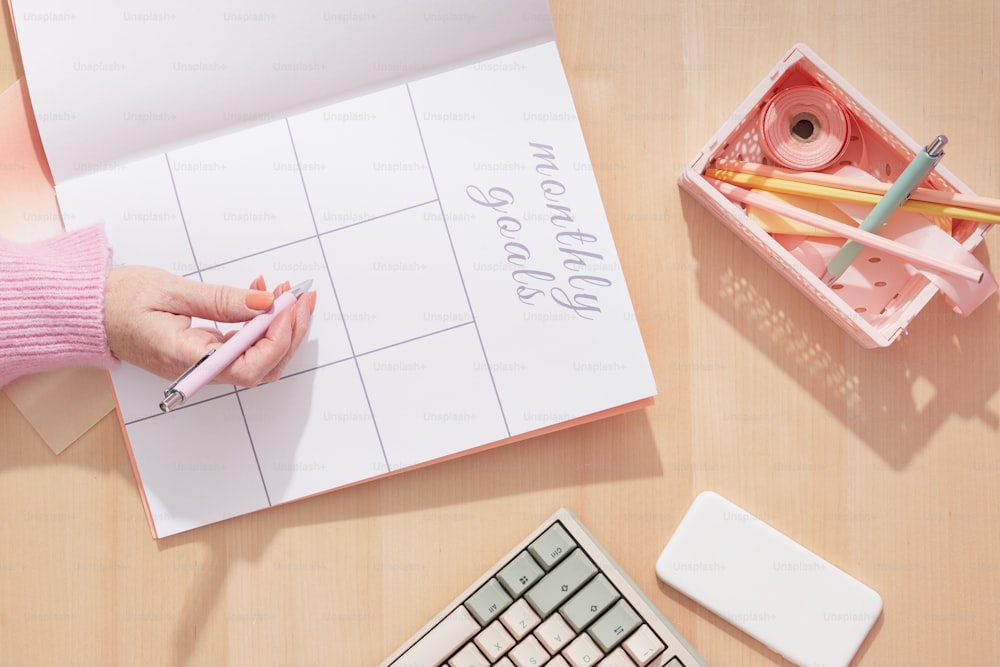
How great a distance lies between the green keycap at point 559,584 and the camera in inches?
23.8

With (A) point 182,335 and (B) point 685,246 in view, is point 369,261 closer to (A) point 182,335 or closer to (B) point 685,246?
(A) point 182,335

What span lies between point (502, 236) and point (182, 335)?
27 centimetres

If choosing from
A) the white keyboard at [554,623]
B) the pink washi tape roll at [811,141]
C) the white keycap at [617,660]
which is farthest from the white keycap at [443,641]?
the pink washi tape roll at [811,141]

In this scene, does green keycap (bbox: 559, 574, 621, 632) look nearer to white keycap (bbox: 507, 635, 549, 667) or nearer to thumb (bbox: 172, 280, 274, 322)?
white keycap (bbox: 507, 635, 549, 667)

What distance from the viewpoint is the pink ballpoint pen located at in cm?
53

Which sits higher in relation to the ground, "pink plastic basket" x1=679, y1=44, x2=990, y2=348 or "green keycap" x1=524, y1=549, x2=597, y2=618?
"pink plastic basket" x1=679, y1=44, x2=990, y2=348

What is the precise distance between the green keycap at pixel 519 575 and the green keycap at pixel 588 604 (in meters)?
0.03

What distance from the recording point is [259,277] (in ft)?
2.07

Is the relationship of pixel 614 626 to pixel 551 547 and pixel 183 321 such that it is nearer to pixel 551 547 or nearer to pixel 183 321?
pixel 551 547

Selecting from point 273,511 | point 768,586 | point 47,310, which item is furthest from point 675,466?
point 47,310

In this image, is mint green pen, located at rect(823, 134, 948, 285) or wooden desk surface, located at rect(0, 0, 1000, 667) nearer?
mint green pen, located at rect(823, 134, 948, 285)

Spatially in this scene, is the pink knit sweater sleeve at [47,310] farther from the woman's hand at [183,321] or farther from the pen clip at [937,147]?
the pen clip at [937,147]

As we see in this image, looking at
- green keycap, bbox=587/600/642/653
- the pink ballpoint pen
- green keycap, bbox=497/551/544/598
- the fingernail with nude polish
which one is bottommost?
green keycap, bbox=587/600/642/653

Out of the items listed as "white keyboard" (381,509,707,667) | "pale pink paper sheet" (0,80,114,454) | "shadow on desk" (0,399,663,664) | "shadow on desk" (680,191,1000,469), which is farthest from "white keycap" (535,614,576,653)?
"pale pink paper sheet" (0,80,114,454)
